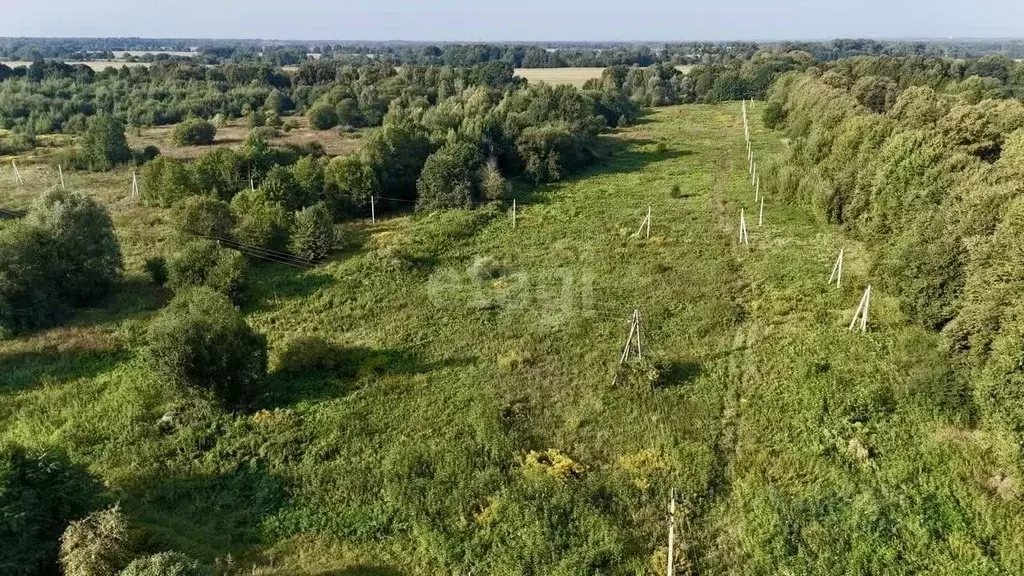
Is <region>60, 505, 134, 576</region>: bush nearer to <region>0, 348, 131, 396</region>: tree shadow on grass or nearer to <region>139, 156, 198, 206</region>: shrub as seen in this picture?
<region>0, 348, 131, 396</region>: tree shadow on grass

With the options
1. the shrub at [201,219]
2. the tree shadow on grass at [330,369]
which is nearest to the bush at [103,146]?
the shrub at [201,219]

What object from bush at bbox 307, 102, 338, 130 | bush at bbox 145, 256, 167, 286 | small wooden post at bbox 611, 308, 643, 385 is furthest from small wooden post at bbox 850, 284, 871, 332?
bush at bbox 307, 102, 338, 130

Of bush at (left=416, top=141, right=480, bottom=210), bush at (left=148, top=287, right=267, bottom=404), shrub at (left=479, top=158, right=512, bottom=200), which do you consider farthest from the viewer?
shrub at (left=479, top=158, right=512, bottom=200)

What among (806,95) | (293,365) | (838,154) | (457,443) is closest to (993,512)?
(457,443)

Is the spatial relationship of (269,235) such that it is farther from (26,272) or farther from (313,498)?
(313,498)

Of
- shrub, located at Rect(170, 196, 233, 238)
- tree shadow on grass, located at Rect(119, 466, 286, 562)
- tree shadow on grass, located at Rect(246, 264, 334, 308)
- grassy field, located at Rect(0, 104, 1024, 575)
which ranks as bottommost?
tree shadow on grass, located at Rect(119, 466, 286, 562)

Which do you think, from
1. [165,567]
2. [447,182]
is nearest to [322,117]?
[447,182]

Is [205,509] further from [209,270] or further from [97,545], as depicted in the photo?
[209,270]
